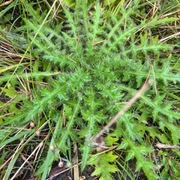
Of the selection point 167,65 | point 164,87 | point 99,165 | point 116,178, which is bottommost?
point 116,178

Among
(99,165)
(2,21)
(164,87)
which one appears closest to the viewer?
(99,165)

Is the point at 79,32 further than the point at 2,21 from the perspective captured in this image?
No

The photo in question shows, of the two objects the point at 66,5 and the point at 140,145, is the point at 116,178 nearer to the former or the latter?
the point at 140,145

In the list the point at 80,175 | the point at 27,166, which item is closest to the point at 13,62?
the point at 27,166

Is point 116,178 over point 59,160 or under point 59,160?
under

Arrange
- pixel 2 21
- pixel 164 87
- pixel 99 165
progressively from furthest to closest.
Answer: pixel 2 21
pixel 164 87
pixel 99 165

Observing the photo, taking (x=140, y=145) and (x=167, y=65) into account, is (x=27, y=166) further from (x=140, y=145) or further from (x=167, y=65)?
(x=167, y=65)
